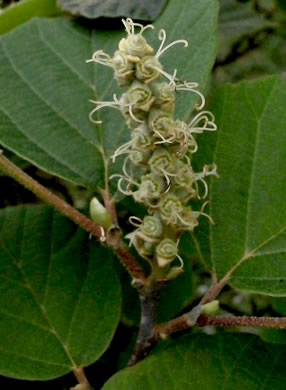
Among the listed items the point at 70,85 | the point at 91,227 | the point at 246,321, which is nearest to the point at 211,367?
the point at 246,321

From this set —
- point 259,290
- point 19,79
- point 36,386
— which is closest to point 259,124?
point 259,290

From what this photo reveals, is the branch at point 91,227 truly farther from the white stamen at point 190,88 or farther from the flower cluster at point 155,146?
the white stamen at point 190,88

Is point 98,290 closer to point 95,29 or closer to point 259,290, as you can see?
point 259,290

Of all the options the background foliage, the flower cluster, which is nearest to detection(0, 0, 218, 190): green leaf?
the background foliage

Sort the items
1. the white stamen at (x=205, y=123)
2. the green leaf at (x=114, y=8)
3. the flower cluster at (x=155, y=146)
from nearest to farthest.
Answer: the flower cluster at (x=155, y=146), the white stamen at (x=205, y=123), the green leaf at (x=114, y=8)

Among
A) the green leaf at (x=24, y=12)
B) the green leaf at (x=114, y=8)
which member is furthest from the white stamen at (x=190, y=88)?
the green leaf at (x=24, y=12)

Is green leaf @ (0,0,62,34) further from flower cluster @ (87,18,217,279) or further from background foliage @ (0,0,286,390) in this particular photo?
flower cluster @ (87,18,217,279)
